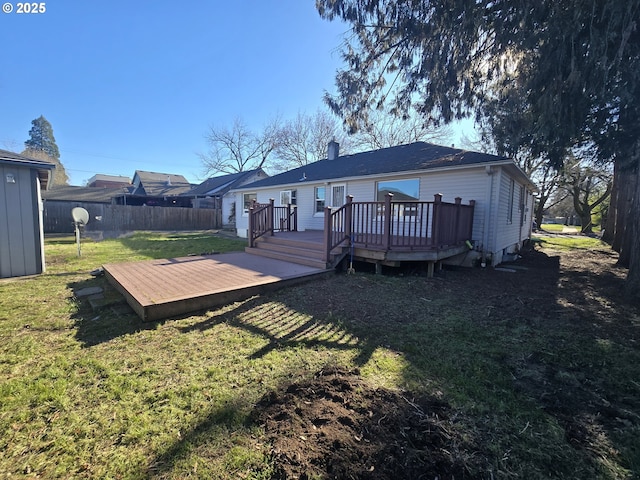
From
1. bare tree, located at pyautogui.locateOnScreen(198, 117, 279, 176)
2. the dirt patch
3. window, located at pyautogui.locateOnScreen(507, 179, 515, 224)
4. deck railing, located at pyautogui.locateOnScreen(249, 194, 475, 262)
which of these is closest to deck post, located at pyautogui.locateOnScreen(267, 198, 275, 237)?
deck railing, located at pyautogui.locateOnScreen(249, 194, 475, 262)

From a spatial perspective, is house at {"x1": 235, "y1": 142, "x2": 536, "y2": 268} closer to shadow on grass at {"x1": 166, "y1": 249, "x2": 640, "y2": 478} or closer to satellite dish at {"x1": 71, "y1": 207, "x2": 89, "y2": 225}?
shadow on grass at {"x1": 166, "y1": 249, "x2": 640, "y2": 478}

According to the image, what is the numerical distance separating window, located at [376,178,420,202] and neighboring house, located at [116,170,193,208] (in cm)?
2280

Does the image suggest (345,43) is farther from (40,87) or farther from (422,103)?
(40,87)

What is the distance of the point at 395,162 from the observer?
10172 millimetres

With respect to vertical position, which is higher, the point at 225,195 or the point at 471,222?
the point at 225,195

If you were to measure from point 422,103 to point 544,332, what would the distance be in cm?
636

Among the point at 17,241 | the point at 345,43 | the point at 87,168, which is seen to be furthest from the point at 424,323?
the point at 87,168

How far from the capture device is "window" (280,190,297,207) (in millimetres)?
13258

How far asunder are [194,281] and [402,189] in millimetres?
7052

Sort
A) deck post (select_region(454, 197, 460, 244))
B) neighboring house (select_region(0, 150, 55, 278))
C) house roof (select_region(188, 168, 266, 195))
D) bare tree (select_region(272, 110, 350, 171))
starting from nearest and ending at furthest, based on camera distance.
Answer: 1. neighboring house (select_region(0, 150, 55, 278))
2. deck post (select_region(454, 197, 460, 244))
3. house roof (select_region(188, 168, 266, 195))
4. bare tree (select_region(272, 110, 350, 171))

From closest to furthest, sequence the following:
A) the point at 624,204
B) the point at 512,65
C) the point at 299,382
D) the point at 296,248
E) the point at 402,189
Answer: the point at 299,382 < the point at 512,65 < the point at 296,248 < the point at 402,189 < the point at 624,204

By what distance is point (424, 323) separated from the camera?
402cm

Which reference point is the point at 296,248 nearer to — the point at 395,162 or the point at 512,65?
the point at 395,162

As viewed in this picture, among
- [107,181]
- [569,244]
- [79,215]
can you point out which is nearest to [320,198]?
[79,215]
